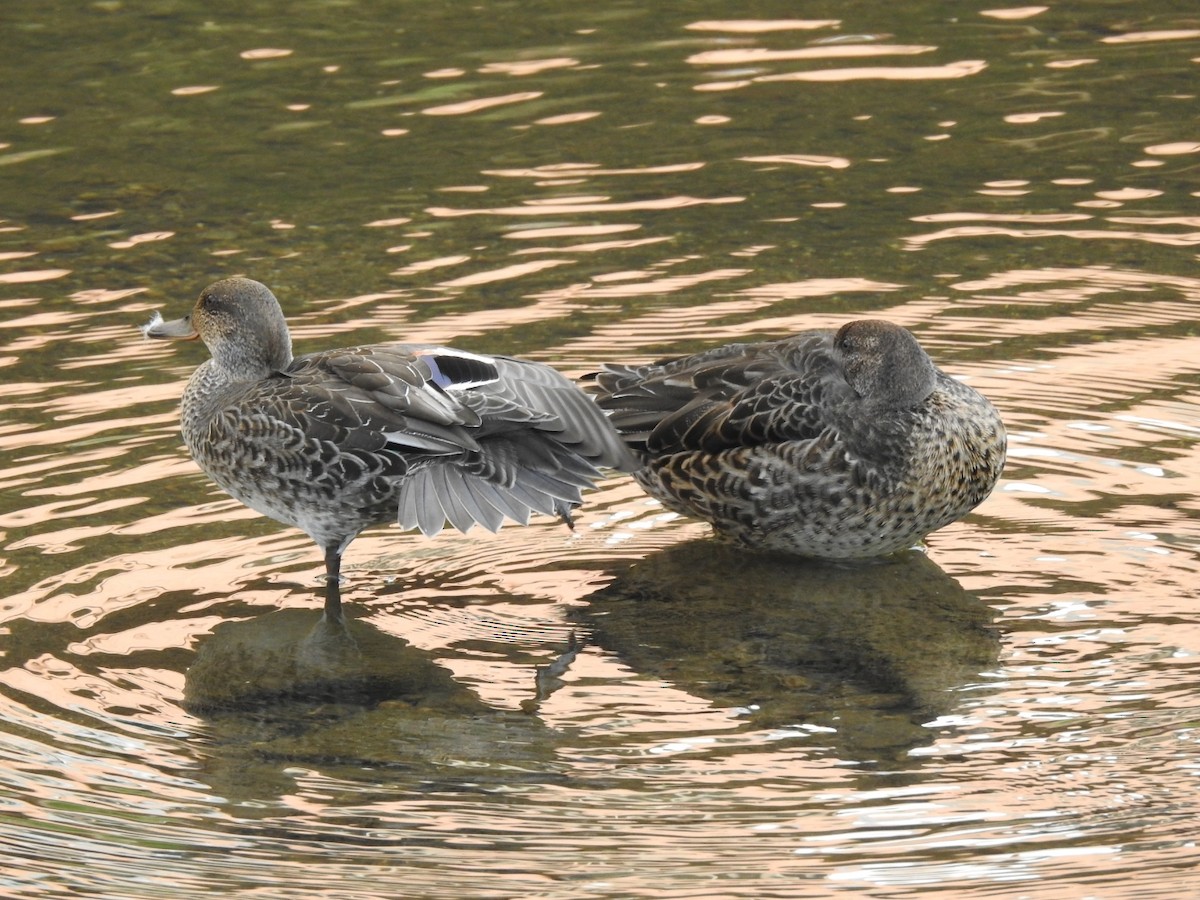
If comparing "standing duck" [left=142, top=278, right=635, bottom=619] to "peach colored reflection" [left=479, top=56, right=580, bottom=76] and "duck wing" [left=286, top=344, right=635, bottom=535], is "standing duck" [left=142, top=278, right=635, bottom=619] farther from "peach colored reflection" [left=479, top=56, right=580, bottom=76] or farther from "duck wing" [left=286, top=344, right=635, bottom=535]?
"peach colored reflection" [left=479, top=56, right=580, bottom=76]

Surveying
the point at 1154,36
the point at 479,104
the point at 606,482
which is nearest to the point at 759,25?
the point at 479,104

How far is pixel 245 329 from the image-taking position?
755cm

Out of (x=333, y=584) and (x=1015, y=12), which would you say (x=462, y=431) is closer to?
(x=333, y=584)

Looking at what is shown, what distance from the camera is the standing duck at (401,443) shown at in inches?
268

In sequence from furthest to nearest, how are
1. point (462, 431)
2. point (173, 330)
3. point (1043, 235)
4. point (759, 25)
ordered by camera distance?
point (759, 25), point (1043, 235), point (173, 330), point (462, 431)

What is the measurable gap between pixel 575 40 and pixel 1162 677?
7899 mm

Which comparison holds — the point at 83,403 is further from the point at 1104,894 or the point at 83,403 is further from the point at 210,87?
the point at 1104,894

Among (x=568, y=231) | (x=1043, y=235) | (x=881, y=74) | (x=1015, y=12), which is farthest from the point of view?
(x=1015, y=12)

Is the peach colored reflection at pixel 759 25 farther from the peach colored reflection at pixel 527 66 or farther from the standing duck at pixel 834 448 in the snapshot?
the standing duck at pixel 834 448

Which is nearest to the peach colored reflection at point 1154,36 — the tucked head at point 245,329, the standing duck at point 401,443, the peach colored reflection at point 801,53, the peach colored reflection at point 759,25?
the peach colored reflection at point 801,53

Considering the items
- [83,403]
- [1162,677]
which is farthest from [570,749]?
Result: [83,403]

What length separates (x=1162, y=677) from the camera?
6324 millimetres

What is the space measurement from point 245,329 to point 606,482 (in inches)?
69.1

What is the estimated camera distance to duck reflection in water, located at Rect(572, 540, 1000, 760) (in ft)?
20.7
